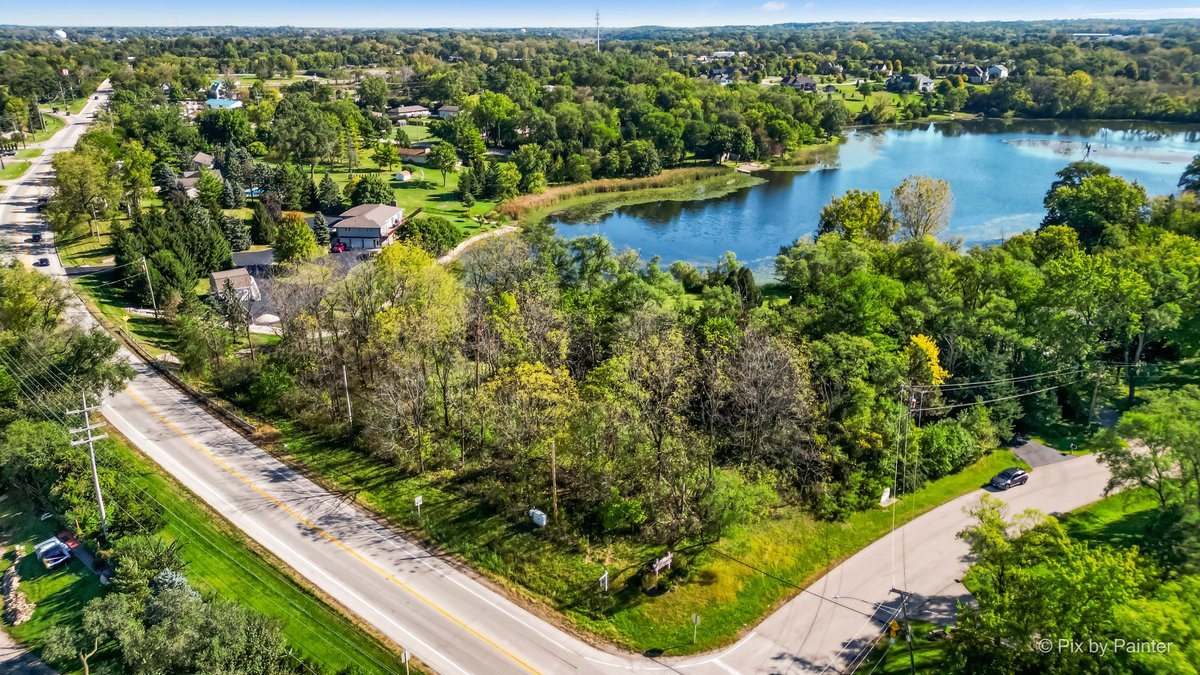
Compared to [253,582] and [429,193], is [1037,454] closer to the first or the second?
[253,582]

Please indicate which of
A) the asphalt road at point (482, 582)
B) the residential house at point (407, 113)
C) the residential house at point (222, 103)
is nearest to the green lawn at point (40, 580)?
the asphalt road at point (482, 582)

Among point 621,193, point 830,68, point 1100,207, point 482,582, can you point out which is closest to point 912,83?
point 830,68

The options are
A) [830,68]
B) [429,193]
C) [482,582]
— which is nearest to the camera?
[482,582]

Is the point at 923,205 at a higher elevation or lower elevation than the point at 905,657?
higher

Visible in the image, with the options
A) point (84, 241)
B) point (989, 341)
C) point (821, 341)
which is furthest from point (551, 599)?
point (84, 241)

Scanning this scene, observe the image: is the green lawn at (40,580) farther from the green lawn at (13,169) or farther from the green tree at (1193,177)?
the green tree at (1193,177)

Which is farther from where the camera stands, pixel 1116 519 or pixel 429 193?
pixel 429 193

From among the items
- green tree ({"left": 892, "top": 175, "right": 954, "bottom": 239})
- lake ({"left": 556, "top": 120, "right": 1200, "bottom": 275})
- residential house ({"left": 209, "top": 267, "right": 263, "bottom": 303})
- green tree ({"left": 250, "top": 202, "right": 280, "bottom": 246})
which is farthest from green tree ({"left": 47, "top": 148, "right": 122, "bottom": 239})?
green tree ({"left": 892, "top": 175, "right": 954, "bottom": 239})

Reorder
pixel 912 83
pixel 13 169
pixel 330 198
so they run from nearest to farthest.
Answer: pixel 330 198 < pixel 13 169 < pixel 912 83
